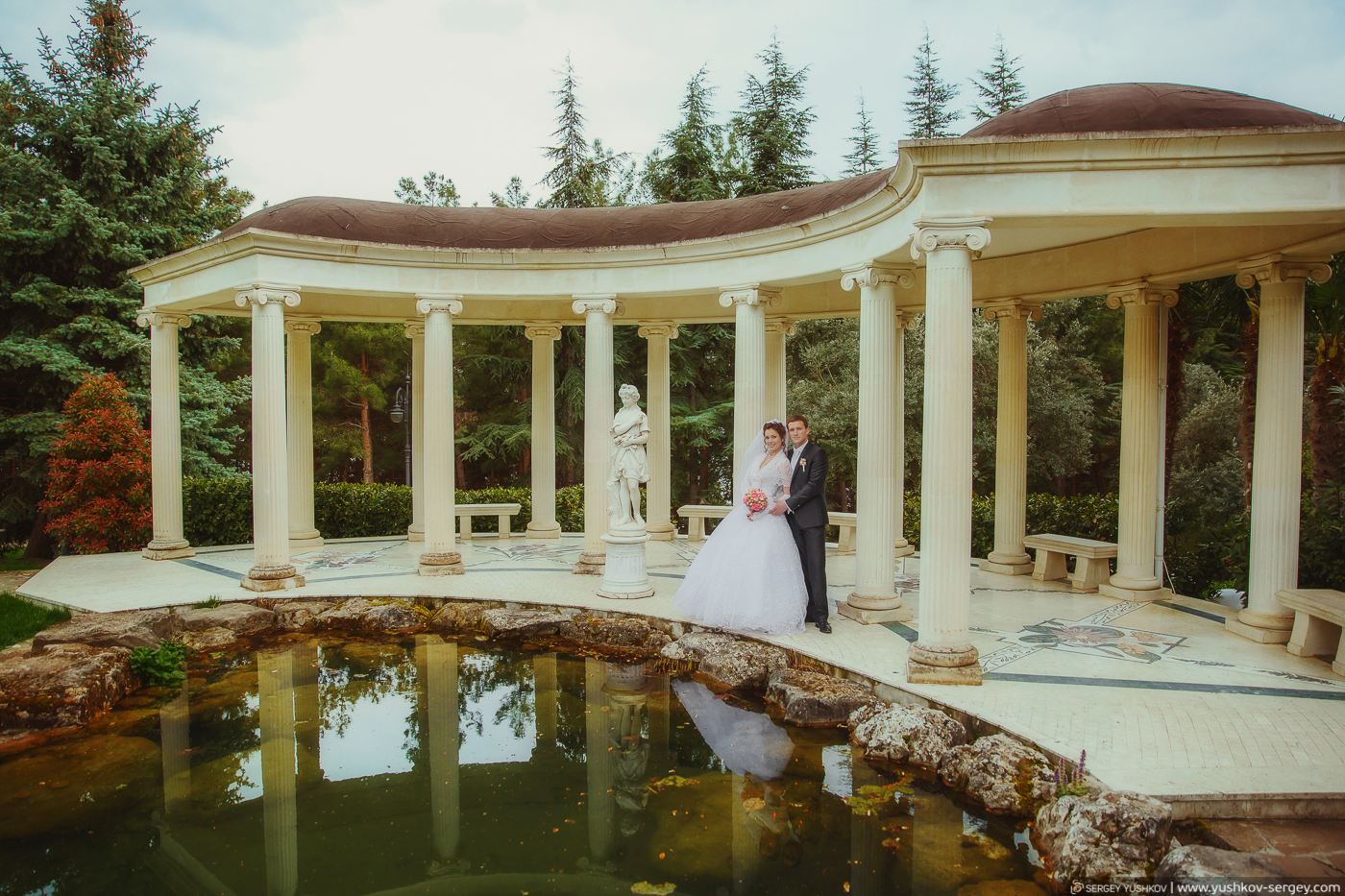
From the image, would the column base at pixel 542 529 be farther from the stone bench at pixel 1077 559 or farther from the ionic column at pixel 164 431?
the stone bench at pixel 1077 559

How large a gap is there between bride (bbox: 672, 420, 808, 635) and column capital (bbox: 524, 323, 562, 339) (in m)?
9.24

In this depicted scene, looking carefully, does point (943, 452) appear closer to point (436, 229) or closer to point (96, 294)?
point (436, 229)

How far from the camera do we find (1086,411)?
25703 mm

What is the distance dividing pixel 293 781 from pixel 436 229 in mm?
11487

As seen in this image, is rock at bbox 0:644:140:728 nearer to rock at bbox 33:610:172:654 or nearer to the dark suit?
rock at bbox 33:610:172:654

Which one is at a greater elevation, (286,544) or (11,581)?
(286,544)

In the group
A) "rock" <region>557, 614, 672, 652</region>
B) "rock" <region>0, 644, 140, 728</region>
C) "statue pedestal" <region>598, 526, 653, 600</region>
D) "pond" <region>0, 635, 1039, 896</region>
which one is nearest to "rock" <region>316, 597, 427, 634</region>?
"rock" <region>557, 614, 672, 652</region>

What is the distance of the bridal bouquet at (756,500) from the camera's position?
11773 millimetres

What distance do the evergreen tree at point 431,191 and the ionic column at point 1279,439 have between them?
35.8 metres

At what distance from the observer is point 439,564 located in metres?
15.6

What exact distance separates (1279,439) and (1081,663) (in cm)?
448

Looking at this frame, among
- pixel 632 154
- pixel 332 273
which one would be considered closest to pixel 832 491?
pixel 632 154

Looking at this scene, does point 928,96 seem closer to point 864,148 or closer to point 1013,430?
point 864,148

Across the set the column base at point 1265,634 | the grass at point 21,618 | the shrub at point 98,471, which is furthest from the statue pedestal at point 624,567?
the shrub at point 98,471
